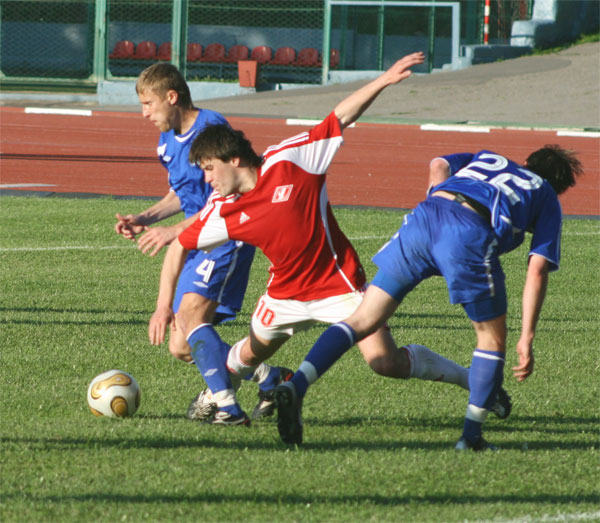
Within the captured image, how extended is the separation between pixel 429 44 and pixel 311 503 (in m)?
33.3

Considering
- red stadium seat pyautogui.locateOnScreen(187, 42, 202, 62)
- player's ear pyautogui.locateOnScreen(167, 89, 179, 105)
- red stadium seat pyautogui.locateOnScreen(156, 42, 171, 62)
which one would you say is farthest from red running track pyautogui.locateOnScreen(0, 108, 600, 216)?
red stadium seat pyautogui.locateOnScreen(156, 42, 171, 62)

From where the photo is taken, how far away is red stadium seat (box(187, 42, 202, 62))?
126 feet

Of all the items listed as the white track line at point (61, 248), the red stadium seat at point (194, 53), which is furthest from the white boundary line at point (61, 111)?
the white track line at point (61, 248)

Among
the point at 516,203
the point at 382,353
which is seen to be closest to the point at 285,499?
the point at 382,353

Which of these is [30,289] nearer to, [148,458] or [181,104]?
[181,104]

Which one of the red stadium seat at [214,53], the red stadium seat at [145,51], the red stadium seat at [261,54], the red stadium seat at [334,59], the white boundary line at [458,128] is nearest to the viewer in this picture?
the white boundary line at [458,128]

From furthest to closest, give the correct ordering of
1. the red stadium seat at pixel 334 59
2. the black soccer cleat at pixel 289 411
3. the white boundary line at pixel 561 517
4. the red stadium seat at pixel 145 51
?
the red stadium seat at pixel 145 51 < the red stadium seat at pixel 334 59 < the black soccer cleat at pixel 289 411 < the white boundary line at pixel 561 517

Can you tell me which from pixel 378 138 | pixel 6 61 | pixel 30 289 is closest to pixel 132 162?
pixel 378 138

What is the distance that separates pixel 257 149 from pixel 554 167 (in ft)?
54.0

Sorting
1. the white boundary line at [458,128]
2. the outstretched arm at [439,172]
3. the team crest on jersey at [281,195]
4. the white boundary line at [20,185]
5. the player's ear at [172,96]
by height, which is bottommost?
the white boundary line at [20,185]

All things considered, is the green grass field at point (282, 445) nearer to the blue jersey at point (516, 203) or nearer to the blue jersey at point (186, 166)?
the blue jersey at point (516, 203)

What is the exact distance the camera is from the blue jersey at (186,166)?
5.39 metres

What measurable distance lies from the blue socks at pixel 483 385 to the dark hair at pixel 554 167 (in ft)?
2.64

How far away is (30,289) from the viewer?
8312mm
